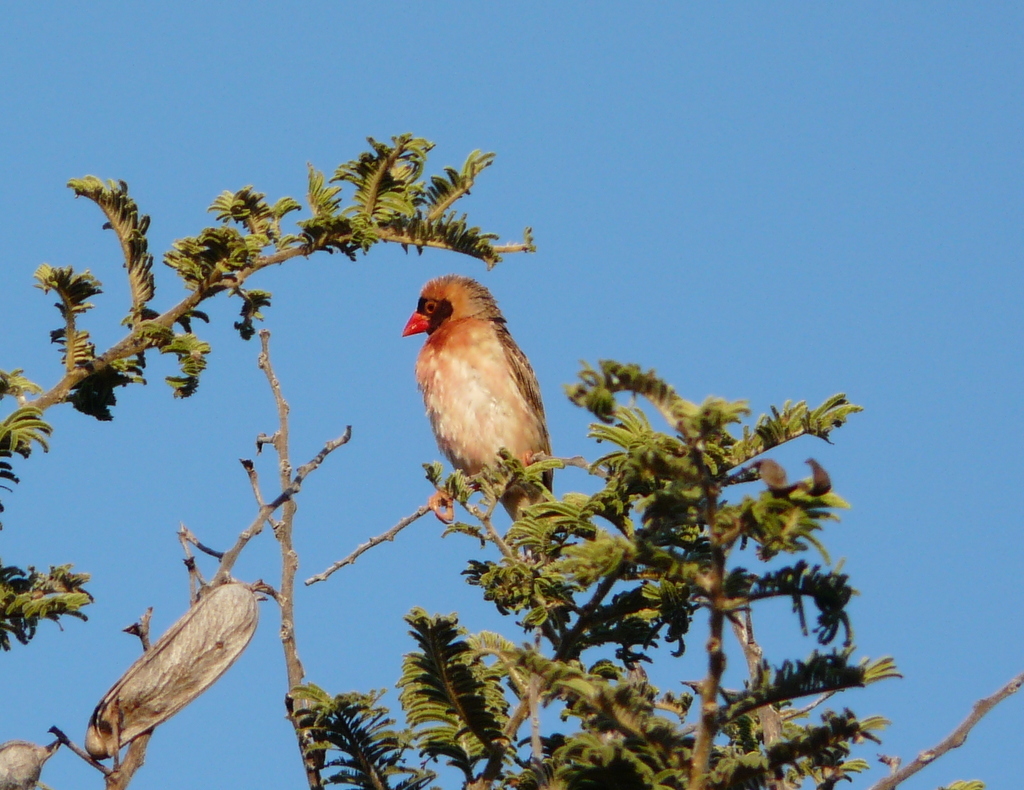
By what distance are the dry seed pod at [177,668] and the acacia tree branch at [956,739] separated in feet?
5.85

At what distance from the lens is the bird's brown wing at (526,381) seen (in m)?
9.14

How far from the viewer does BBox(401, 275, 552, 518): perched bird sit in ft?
29.2

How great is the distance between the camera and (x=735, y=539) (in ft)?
8.59

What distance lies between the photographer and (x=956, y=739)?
11.1 ft

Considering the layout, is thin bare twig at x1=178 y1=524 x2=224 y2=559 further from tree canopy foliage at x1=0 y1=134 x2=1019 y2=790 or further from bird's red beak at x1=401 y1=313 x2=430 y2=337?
bird's red beak at x1=401 y1=313 x2=430 y2=337

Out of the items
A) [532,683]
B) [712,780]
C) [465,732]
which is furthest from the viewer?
[465,732]

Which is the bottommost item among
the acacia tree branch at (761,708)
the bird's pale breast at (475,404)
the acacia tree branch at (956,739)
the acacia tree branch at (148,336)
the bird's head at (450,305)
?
the acacia tree branch at (956,739)

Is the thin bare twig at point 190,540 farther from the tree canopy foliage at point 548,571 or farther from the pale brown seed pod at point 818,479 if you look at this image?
the pale brown seed pod at point 818,479

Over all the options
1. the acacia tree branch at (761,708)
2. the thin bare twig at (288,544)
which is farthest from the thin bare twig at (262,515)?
the acacia tree branch at (761,708)

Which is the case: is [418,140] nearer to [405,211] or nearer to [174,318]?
[405,211]

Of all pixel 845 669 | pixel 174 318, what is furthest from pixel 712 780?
pixel 174 318

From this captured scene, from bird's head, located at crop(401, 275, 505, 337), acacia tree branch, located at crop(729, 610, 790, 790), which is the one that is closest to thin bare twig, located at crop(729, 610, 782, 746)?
acacia tree branch, located at crop(729, 610, 790, 790)

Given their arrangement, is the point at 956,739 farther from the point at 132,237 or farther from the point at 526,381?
the point at 526,381

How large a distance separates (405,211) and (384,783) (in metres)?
1.68
